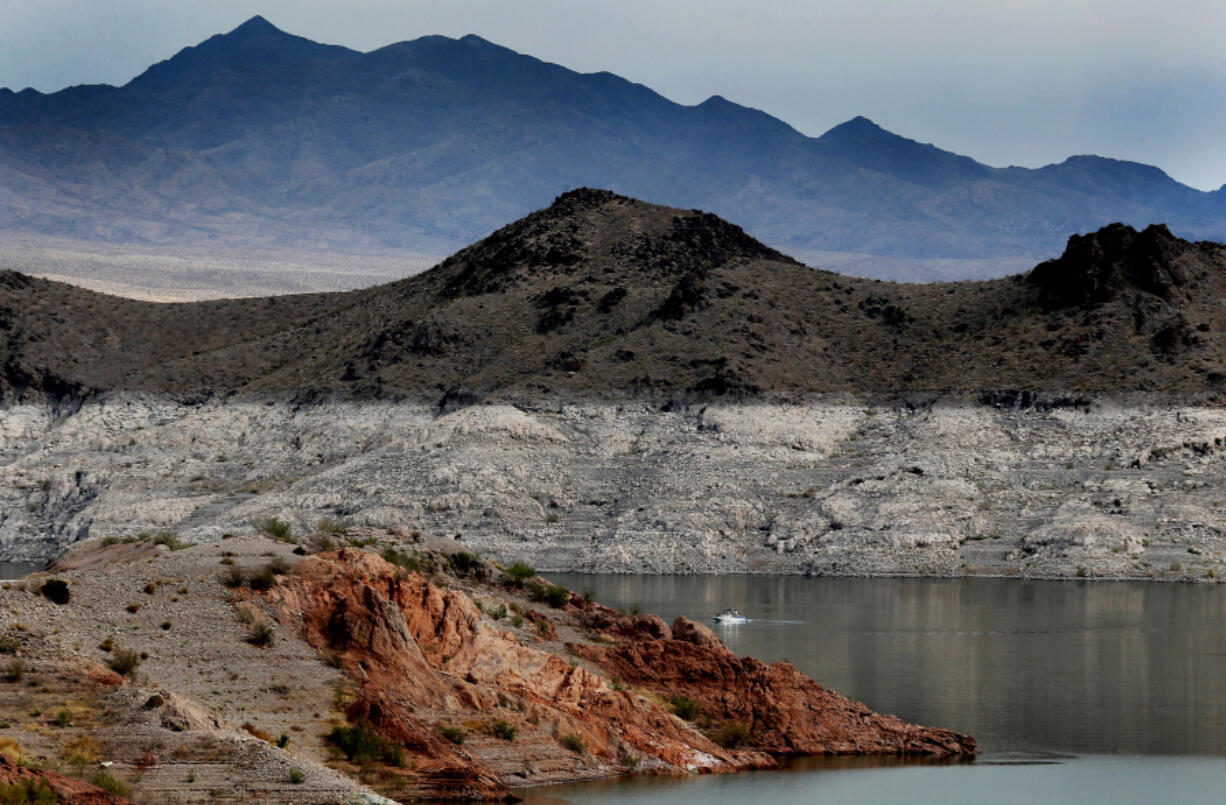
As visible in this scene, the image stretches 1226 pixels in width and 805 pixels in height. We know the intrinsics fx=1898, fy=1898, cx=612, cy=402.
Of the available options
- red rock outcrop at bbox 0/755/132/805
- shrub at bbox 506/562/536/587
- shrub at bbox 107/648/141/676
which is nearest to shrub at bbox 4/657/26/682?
shrub at bbox 107/648/141/676

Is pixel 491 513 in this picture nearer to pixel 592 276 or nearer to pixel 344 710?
pixel 592 276

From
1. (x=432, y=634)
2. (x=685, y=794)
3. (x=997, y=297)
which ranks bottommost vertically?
(x=685, y=794)

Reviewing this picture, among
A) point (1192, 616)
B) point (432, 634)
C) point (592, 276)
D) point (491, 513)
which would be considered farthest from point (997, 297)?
point (432, 634)

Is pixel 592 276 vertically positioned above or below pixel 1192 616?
above

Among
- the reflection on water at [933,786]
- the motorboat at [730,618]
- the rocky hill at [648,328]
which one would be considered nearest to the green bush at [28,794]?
the reflection on water at [933,786]

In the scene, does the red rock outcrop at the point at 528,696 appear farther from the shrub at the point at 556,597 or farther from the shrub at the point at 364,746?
the shrub at the point at 556,597

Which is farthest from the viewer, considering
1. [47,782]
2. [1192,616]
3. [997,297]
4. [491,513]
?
[997,297]
